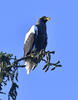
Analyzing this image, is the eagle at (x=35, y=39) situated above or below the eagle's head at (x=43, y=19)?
below

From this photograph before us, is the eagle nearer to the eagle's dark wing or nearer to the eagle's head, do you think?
the eagle's dark wing

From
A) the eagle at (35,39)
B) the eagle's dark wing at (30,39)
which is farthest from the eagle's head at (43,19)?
the eagle's dark wing at (30,39)

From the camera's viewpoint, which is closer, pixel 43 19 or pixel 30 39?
pixel 30 39

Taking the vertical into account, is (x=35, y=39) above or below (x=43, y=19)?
below

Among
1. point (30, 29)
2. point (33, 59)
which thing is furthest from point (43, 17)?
point (33, 59)

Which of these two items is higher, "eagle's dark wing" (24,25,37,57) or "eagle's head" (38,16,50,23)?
"eagle's head" (38,16,50,23)

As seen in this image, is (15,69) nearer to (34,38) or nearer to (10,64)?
(10,64)

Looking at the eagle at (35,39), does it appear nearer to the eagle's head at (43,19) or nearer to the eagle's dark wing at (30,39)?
the eagle's dark wing at (30,39)

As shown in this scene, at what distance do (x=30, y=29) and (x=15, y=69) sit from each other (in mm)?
4653

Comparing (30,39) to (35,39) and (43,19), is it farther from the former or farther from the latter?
(43,19)

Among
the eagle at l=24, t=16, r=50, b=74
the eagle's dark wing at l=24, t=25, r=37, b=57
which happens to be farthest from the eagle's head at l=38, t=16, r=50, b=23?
the eagle's dark wing at l=24, t=25, r=37, b=57

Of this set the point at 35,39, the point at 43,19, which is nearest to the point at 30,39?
the point at 35,39

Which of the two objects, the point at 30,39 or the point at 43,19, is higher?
the point at 43,19

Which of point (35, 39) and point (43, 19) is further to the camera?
point (43, 19)
